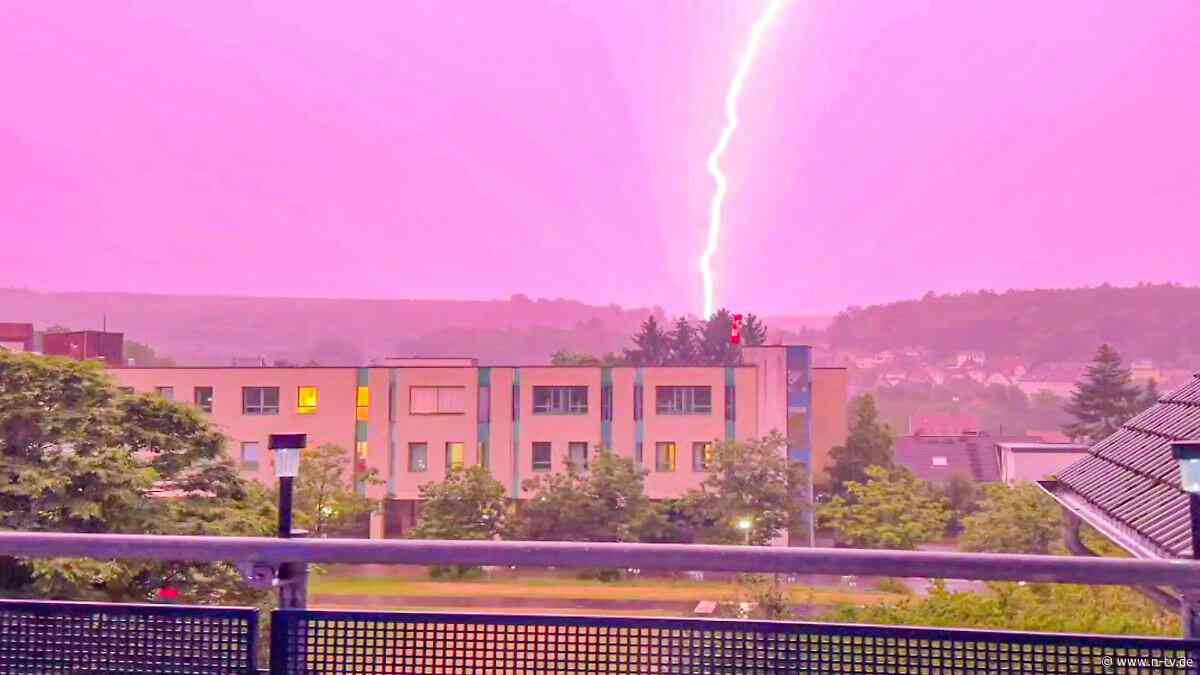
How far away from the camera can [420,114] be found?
41.7 metres

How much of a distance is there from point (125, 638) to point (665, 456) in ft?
55.5

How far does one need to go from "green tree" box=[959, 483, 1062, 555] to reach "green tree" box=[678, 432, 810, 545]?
278 cm

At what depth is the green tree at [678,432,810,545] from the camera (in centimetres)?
1359

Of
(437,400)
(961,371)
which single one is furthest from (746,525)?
(961,371)

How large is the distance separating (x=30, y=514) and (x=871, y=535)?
29.9 feet

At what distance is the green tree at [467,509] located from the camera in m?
12.6

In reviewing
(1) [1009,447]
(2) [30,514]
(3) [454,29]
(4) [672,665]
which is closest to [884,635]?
(4) [672,665]

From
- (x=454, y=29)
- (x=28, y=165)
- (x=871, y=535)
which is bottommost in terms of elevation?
(x=871, y=535)

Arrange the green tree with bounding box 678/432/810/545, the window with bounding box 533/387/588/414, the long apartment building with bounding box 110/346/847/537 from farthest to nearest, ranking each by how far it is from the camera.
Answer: the window with bounding box 533/387/588/414, the long apartment building with bounding box 110/346/847/537, the green tree with bounding box 678/432/810/545

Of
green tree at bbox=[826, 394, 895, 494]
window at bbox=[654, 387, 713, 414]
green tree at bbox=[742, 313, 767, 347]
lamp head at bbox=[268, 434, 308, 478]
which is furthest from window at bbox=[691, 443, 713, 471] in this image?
lamp head at bbox=[268, 434, 308, 478]

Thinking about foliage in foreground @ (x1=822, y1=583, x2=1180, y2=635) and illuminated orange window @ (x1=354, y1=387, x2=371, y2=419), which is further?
illuminated orange window @ (x1=354, y1=387, x2=371, y2=419)

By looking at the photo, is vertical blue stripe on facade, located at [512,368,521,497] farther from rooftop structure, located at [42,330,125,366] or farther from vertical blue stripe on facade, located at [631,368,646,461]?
rooftop structure, located at [42,330,125,366]

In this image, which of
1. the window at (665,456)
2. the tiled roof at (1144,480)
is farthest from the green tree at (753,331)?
the tiled roof at (1144,480)

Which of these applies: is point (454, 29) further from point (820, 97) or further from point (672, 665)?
point (672, 665)
